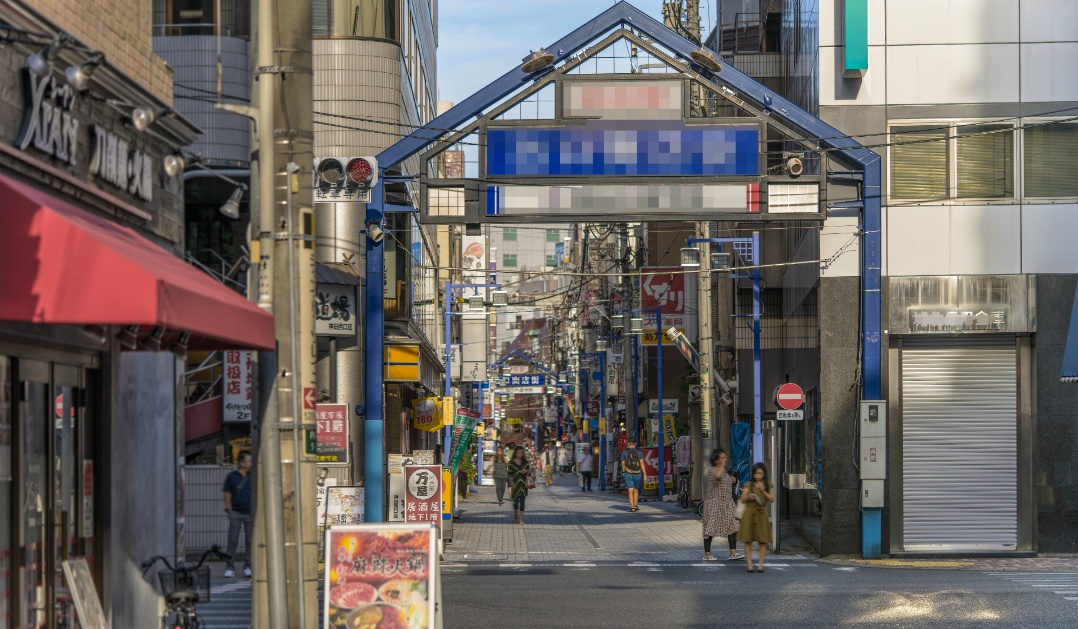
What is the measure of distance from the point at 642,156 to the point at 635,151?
0.48 feet

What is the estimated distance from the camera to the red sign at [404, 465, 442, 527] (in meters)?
23.8

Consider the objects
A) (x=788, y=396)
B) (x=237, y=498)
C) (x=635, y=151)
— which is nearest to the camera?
(x=237, y=498)

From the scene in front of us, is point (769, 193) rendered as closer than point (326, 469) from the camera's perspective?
Yes

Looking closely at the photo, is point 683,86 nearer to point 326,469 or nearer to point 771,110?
point 771,110

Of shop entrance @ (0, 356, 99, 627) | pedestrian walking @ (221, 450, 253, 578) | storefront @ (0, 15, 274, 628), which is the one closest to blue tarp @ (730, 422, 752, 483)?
pedestrian walking @ (221, 450, 253, 578)

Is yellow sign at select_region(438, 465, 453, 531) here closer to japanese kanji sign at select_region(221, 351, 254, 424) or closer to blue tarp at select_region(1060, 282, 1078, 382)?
japanese kanji sign at select_region(221, 351, 254, 424)

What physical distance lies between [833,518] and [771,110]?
7.01 metres

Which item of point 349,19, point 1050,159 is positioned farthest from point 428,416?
point 1050,159

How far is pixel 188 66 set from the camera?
2505 cm

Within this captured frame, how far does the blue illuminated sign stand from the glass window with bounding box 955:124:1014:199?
3.97m

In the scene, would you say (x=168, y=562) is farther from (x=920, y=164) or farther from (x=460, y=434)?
(x=460, y=434)

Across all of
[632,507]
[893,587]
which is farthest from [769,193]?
[632,507]

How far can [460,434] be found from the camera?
109 feet

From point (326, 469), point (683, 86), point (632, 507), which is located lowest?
point (632, 507)
